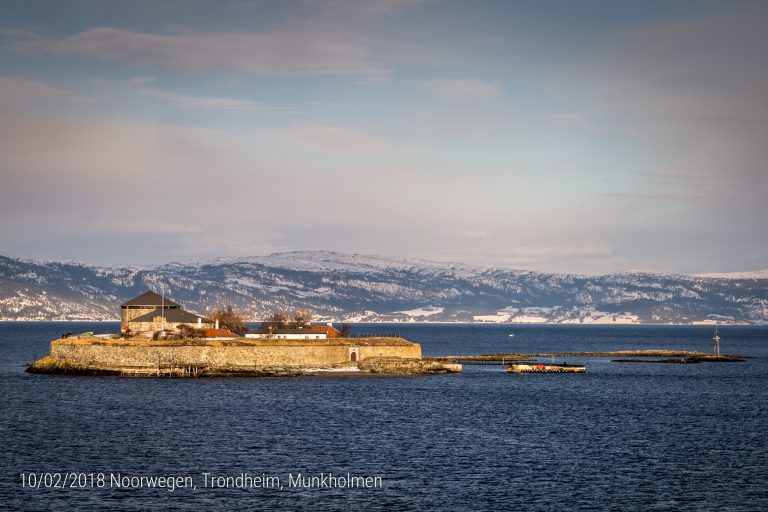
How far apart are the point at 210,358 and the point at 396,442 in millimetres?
49525

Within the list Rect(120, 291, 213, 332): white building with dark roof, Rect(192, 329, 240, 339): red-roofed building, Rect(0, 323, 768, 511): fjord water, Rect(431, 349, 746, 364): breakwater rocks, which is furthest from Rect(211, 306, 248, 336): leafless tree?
Rect(0, 323, 768, 511): fjord water

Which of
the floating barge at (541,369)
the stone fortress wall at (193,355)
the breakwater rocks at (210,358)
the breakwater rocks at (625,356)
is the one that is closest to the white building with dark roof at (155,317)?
the breakwater rocks at (210,358)

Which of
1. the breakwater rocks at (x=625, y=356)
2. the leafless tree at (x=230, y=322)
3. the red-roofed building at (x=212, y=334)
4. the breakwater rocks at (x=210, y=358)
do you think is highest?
the leafless tree at (x=230, y=322)

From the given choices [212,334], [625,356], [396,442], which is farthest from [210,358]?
[625,356]

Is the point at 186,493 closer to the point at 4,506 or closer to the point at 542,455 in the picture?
the point at 4,506

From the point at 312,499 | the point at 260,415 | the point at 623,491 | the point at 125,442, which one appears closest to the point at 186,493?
the point at 312,499

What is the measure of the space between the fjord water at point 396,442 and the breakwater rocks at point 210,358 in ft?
12.6

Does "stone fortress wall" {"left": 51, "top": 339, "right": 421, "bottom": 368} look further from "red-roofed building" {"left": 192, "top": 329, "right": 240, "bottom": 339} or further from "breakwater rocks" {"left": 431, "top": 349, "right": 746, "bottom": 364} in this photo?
"breakwater rocks" {"left": 431, "top": 349, "right": 746, "bottom": 364}

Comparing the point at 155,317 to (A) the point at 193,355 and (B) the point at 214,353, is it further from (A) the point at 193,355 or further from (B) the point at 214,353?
(B) the point at 214,353

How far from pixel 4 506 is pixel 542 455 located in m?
30.6

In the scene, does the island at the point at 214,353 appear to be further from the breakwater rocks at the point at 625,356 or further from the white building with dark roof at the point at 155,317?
the breakwater rocks at the point at 625,356

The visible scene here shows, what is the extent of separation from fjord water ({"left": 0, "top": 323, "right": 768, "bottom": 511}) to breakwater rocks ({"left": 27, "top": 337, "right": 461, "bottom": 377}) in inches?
151

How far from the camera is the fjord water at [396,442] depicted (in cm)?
4650

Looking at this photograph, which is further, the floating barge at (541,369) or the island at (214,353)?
the floating barge at (541,369)
